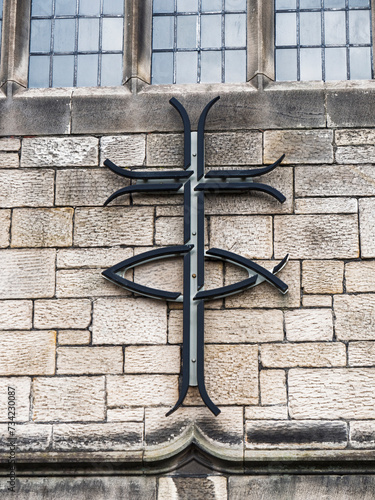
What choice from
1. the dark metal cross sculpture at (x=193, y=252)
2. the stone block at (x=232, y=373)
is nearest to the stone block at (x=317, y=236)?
the dark metal cross sculpture at (x=193, y=252)

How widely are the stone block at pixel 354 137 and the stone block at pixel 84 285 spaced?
163 centimetres

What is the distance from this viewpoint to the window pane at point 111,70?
5875 millimetres

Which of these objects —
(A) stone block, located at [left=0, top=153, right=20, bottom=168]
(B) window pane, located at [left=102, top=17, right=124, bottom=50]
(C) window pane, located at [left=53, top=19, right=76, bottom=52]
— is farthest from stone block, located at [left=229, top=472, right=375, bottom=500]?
(C) window pane, located at [left=53, top=19, right=76, bottom=52]

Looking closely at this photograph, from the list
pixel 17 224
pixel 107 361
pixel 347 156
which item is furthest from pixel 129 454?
pixel 347 156

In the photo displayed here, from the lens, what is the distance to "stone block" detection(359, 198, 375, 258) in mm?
5316

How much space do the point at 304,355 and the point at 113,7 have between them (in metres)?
2.69

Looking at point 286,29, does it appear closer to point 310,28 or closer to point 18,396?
point 310,28

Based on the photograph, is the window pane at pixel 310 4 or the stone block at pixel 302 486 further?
the window pane at pixel 310 4

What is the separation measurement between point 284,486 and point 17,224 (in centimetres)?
226

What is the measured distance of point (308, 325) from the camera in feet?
17.1

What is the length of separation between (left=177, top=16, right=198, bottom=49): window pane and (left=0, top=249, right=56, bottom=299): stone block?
1.68 metres

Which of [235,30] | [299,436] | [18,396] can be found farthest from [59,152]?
[299,436]

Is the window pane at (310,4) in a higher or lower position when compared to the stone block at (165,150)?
higher

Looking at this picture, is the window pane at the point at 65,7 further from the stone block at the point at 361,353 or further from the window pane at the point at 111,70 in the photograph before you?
the stone block at the point at 361,353
